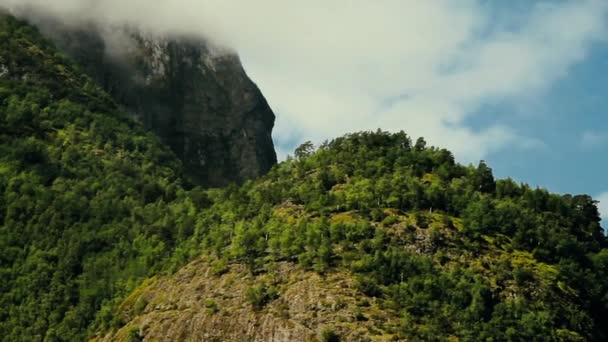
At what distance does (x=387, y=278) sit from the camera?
169 m

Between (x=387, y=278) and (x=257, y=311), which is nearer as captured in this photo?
(x=257, y=311)

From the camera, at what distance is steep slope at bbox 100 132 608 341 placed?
521 feet

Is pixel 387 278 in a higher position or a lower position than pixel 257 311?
higher

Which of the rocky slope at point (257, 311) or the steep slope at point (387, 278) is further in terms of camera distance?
the steep slope at point (387, 278)

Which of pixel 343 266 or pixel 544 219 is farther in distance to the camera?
pixel 544 219

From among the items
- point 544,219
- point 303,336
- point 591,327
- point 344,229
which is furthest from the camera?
point 544,219

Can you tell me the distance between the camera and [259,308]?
162875 mm

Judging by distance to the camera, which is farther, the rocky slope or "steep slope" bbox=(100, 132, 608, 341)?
"steep slope" bbox=(100, 132, 608, 341)

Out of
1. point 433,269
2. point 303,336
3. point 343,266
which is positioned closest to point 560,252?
point 433,269

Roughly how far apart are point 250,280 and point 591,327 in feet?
198

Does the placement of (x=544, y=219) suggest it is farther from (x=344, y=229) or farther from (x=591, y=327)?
(x=344, y=229)

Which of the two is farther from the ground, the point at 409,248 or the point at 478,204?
the point at 478,204

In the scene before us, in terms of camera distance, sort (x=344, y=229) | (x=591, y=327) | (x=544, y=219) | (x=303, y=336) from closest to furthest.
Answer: (x=303, y=336) < (x=591, y=327) < (x=344, y=229) < (x=544, y=219)

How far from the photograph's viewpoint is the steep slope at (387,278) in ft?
521
